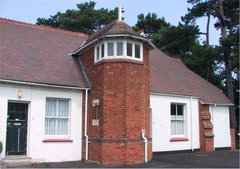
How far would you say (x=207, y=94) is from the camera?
2384 centimetres

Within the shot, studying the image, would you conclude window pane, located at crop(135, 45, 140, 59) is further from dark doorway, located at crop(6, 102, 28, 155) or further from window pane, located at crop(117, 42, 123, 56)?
dark doorway, located at crop(6, 102, 28, 155)

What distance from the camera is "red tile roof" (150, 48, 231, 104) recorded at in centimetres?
2149

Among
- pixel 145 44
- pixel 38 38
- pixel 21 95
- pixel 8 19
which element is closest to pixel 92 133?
pixel 21 95

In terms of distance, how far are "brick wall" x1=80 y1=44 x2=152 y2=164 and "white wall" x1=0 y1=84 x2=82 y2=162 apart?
86 centimetres

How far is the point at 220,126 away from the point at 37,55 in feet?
43.4

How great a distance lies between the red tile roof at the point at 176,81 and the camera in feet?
70.5

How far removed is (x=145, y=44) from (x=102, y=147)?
216 inches

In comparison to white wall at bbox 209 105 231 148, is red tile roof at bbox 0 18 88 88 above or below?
above

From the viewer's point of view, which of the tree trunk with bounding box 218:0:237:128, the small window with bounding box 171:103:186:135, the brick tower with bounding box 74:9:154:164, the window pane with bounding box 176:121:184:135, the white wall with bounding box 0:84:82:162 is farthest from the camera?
the tree trunk with bounding box 218:0:237:128

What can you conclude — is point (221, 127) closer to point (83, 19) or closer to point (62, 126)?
point (62, 126)

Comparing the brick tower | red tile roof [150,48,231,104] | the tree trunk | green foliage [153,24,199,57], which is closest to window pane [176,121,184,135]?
red tile roof [150,48,231,104]

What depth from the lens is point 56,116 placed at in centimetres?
1661

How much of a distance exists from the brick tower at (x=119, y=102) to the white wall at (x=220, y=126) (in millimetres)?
8240

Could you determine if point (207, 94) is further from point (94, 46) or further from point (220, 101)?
point (94, 46)
